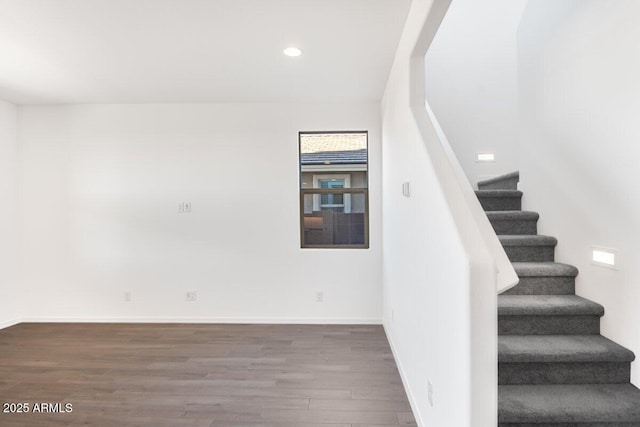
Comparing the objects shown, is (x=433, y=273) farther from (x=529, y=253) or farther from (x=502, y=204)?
(x=502, y=204)

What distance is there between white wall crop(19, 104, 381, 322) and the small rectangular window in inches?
5.9

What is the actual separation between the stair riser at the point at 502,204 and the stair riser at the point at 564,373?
1478 millimetres

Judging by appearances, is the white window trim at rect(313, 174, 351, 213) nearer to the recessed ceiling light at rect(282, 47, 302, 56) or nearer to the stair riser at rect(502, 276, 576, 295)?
the recessed ceiling light at rect(282, 47, 302, 56)

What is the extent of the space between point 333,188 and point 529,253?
2.21 metres

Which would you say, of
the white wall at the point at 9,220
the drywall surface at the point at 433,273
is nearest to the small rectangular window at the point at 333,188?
the drywall surface at the point at 433,273

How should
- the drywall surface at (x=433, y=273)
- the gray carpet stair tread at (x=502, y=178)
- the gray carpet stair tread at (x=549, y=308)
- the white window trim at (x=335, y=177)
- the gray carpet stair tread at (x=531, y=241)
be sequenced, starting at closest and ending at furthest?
1. the drywall surface at (x=433, y=273)
2. the gray carpet stair tread at (x=549, y=308)
3. the gray carpet stair tread at (x=531, y=241)
4. the gray carpet stair tread at (x=502, y=178)
5. the white window trim at (x=335, y=177)

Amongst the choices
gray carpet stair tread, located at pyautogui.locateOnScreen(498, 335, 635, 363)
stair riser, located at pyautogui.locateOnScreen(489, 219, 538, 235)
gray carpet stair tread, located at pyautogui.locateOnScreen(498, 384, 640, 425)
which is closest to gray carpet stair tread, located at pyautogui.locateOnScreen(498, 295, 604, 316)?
gray carpet stair tread, located at pyautogui.locateOnScreen(498, 335, 635, 363)

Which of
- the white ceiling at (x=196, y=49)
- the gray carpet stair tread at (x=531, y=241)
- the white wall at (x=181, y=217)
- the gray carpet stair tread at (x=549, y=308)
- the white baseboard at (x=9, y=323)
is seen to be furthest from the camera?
the white wall at (x=181, y=217)

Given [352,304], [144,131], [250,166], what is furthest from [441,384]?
[144,131]

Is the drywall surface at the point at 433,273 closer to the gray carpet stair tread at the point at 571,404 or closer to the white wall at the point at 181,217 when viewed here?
the gray carpet stair tread at the point at 571,404

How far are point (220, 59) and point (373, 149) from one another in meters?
1.96

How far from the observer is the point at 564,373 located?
183cm

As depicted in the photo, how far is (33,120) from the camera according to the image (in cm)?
413

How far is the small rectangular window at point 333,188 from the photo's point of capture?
13.5 feet
